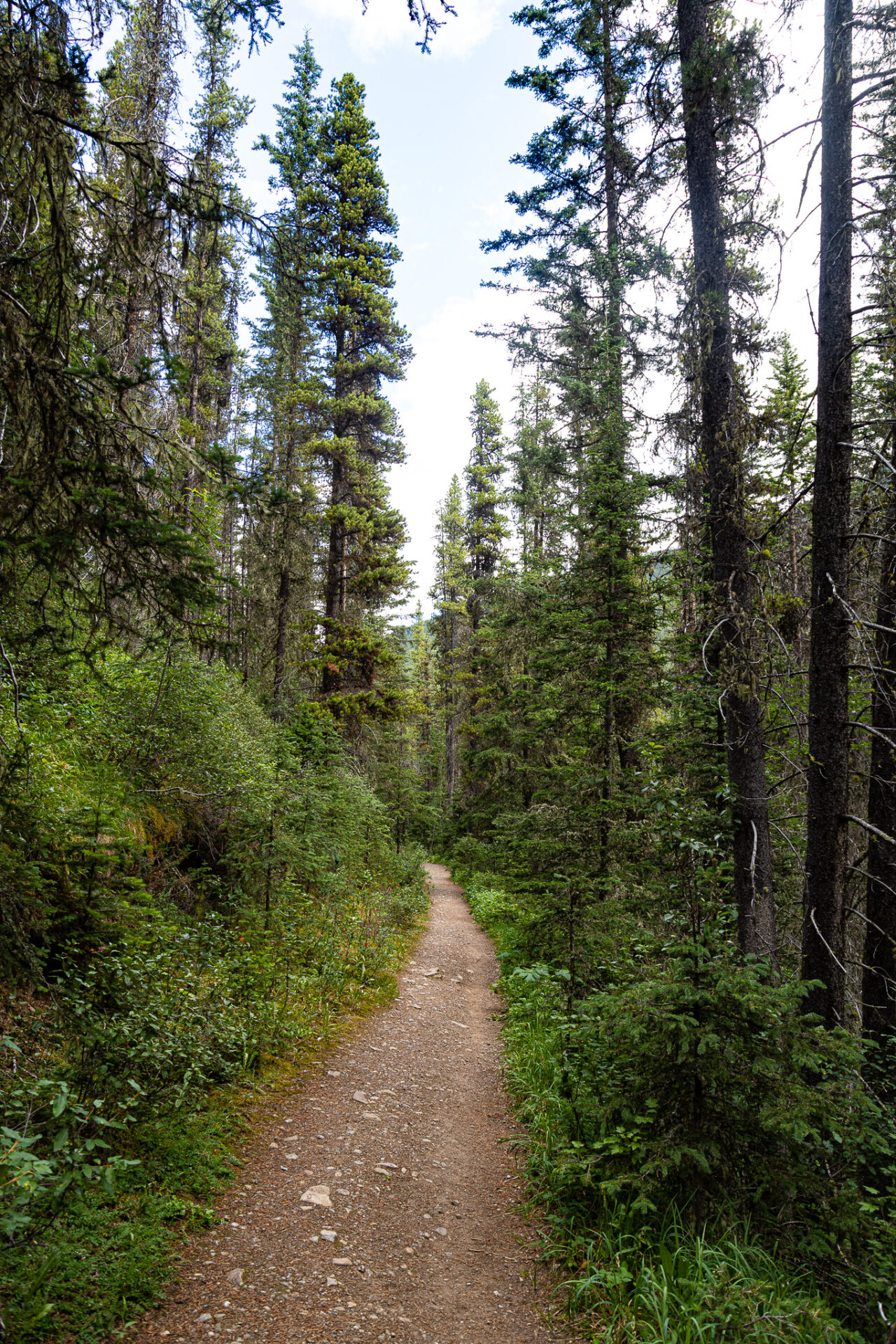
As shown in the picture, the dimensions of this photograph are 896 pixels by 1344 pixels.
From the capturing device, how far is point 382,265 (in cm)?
1479

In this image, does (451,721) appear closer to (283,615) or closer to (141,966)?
(283,615)

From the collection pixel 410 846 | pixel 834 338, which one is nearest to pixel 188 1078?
pixel 834 338

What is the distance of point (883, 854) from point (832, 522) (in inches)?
120

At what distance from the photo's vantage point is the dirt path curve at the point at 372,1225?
10.2 feet

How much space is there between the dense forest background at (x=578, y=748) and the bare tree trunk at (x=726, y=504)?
4 cm

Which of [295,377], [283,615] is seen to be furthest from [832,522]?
[295,377]

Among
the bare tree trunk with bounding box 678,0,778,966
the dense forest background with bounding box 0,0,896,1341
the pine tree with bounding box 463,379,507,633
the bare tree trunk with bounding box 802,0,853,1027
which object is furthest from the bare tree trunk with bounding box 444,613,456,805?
the bare tree trunk with bounding box 802,0,853,1027

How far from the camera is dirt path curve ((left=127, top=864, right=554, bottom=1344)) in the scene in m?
3.12

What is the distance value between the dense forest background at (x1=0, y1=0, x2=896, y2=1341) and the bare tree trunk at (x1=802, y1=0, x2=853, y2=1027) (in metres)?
0.03

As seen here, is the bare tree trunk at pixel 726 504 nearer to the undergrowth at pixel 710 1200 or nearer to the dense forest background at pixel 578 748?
the dense forest background at pixel 578 748

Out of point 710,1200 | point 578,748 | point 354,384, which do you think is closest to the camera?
point 710,1200

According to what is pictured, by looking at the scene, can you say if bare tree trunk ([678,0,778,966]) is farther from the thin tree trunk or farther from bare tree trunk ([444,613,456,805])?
bare tree trunk ([444,613,456,805])

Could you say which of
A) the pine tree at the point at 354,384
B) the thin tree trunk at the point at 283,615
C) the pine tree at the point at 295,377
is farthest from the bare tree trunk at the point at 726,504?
the thin tree trunk at the point at 283,615

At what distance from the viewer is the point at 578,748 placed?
410 inches
